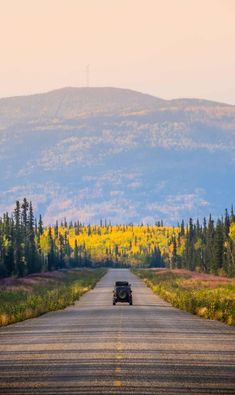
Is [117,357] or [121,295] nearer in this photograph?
[117,357]

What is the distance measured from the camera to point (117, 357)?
90.6 ft

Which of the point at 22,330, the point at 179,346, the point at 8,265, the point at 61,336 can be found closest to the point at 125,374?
the point at 179,346

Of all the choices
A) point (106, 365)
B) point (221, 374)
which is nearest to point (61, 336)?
point (106, 365)

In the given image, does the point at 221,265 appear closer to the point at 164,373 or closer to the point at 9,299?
the point at 9,299

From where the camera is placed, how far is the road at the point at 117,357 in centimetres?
2114

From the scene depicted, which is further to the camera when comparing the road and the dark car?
the dark car

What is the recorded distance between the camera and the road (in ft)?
69.4

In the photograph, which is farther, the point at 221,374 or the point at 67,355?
the point at 67,355

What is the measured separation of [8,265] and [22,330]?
9585cm

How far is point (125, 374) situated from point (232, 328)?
2009cm

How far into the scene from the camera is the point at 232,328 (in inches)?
1683

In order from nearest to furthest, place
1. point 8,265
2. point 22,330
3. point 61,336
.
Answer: point 61,336
point 22,330
point 8,265

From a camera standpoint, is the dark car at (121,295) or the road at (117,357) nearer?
the road at (117,357)

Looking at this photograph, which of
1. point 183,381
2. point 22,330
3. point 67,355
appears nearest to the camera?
point 183,381
